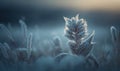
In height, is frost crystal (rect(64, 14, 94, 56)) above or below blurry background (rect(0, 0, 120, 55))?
below

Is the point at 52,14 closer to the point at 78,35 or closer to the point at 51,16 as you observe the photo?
the point at 51,16

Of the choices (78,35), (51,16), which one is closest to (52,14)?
(51,16)

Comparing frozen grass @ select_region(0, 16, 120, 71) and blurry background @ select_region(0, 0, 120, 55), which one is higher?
blurry background @ select_region(0, 0, 120, 55)

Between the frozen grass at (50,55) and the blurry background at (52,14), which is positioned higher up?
the blurry background at (52,14)

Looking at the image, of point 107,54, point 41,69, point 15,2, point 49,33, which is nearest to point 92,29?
point 107,54

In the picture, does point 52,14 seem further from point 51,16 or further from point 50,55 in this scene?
point 50,55

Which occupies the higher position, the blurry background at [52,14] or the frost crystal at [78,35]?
the blurry background at [52,14]

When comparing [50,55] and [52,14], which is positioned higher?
[52,14]

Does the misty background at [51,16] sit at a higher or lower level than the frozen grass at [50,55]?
higher

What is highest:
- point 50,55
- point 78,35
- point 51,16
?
point 51,16

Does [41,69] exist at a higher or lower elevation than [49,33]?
lower

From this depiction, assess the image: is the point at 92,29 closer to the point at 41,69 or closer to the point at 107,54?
the point at 107,54
